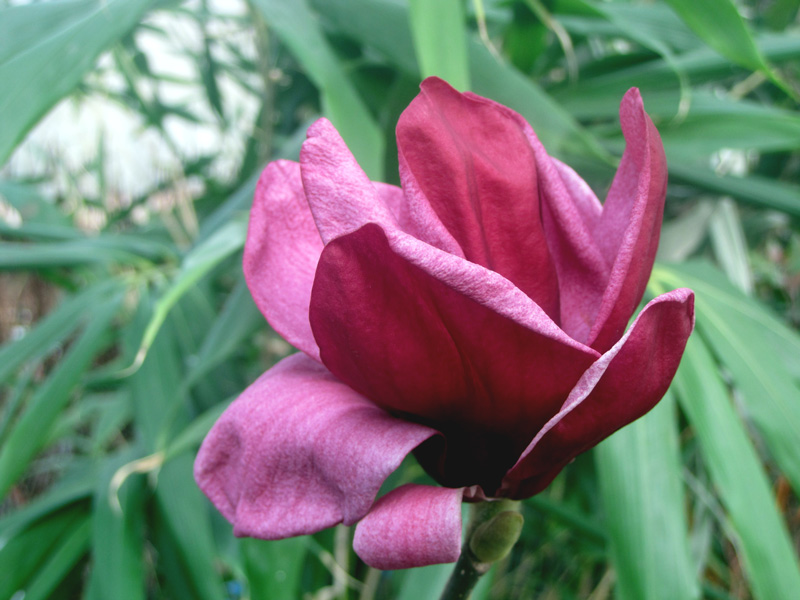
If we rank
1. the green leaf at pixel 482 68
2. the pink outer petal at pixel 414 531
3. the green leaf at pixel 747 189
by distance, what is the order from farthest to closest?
the green leaf at pixel 747 189
the green leaf at pixel 482 68
the pink outer petal at pixel 414 531

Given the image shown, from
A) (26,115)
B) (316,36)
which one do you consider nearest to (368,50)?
(316,36)

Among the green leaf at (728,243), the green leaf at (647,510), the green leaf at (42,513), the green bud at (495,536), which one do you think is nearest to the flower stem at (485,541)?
the green bud at (495,536)

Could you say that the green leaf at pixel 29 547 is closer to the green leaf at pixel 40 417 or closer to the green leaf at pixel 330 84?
the green leaf at pixel 40 417

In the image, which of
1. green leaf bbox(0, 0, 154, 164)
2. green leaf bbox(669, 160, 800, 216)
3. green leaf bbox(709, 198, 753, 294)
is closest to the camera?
green leaf bbox(0, 0, 154, 164)

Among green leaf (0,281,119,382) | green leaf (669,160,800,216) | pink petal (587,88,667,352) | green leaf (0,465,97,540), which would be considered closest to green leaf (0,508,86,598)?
green leaf (0,465,97,540)

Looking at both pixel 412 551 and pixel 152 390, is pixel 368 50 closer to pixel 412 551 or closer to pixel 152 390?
pixel 152 390

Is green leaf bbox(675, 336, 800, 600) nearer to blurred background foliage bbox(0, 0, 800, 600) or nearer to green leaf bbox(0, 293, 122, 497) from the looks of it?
blurred background foliage bbox(0, 0, 800, 600)
